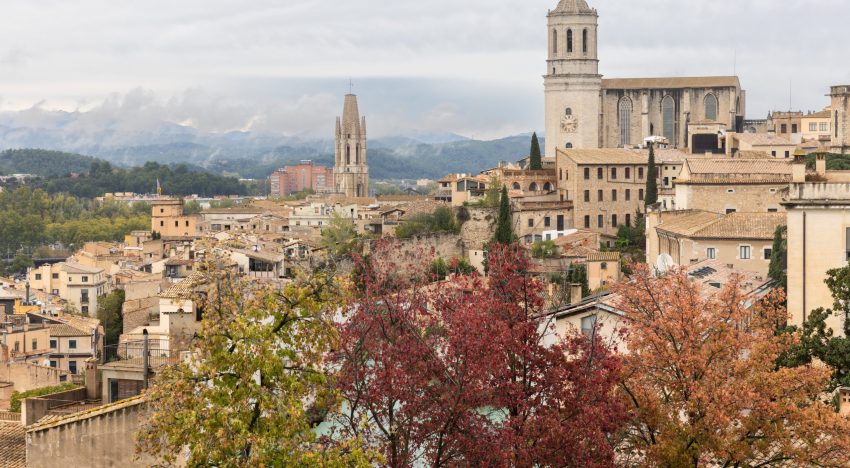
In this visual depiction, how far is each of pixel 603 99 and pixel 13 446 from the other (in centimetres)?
7209

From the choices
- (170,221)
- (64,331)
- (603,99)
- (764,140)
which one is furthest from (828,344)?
(170,221)

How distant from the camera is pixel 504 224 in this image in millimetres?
53656

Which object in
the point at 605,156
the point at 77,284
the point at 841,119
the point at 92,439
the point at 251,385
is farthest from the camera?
the point at 77,284

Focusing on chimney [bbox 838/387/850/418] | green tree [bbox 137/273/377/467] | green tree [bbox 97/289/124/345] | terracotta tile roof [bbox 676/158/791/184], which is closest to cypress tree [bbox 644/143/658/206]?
terracotta tile roof [bbox 676/158/791/184]

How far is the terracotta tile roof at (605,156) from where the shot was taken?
61.5m

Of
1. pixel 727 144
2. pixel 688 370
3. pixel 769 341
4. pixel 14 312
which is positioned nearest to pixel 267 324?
pixel 688 370

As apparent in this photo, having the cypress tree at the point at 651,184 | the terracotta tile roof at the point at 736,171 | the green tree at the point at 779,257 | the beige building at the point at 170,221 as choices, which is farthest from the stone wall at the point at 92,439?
the beige building at the point at 170,221

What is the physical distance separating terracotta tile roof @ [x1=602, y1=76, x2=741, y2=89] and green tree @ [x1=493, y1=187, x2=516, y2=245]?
1295 inches

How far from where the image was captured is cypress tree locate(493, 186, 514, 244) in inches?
2083

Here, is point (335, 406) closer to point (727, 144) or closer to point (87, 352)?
point (87, 352)

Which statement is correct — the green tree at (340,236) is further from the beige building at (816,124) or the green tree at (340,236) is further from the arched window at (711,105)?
the arched window at (711,105)

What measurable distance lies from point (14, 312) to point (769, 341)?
44918mm

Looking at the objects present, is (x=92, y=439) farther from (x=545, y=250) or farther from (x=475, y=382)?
(x=545, y=250)

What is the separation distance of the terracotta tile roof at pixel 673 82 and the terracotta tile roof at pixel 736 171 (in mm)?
40377
